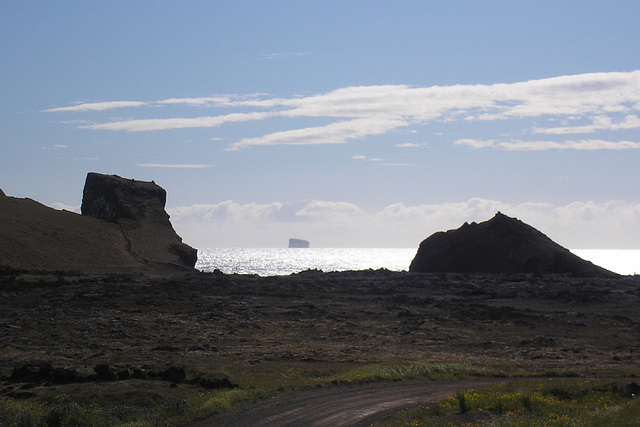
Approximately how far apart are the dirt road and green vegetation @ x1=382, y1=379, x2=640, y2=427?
155 centimetres

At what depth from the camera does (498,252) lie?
108m

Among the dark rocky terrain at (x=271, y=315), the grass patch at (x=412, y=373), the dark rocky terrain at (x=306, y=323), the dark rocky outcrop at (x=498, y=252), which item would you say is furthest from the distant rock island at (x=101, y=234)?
the grass patch at (x=412, y=373)

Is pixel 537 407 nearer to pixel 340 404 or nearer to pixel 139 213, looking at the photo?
pixel 340 404

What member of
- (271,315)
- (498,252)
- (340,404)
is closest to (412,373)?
(340,404)

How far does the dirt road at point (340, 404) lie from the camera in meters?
20.4

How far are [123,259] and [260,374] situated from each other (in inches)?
2768

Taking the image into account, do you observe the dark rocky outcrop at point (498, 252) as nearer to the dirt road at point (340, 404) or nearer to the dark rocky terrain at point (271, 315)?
the dark rocky terrain at point (271, 315)

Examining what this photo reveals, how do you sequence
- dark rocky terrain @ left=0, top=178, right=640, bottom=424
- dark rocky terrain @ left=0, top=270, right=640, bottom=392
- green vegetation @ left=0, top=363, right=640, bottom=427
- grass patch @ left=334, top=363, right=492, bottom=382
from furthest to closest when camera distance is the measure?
dark rocky terrain @ left=0, top=270, right=640, bottom=392, dark rocky terrain @ left=0, top=178, right=640, bottom=424, grass patch @ left=334, top=363, right=492, bottom=382, green vegetation @ left=0, top=363, right=640, bottom=427

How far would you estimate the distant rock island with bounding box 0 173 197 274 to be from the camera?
87.4 metres

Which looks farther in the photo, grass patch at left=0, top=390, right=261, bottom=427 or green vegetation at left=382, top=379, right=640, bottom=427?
grass patch at left=0, top=390, right=261, bottom=427

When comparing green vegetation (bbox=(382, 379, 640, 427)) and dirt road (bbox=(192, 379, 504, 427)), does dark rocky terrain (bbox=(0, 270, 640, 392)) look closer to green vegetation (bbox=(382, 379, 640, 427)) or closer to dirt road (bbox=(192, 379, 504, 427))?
dirt road (bbox=(192, 379, 504, 427))

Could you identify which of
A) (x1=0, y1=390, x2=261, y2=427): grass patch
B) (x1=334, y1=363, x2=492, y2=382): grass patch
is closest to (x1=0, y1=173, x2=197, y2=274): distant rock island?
(x1=334, y1=363, x2=492, y2=382): grass patch

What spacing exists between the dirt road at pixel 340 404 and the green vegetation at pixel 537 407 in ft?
5.07

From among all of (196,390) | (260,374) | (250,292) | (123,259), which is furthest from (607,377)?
(123,259)
